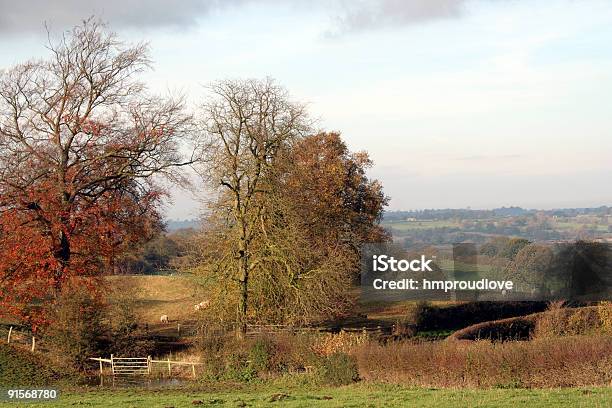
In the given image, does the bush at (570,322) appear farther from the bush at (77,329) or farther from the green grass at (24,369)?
the green grass at (24,369)

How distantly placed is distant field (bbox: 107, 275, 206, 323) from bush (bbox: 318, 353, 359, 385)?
514 inches

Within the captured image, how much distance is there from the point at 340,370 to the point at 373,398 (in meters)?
5.41

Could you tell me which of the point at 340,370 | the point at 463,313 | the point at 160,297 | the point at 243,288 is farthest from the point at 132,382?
the point at 160,297

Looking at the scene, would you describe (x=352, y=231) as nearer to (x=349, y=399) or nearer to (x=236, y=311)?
(x=236, y=311)

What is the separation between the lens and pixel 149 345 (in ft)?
112

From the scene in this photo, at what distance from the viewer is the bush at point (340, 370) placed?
24.0 meters

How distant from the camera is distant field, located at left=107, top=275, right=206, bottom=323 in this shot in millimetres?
40875

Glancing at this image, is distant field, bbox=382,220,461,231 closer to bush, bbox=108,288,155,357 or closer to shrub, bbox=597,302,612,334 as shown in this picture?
shrub, bbox=597,302,612,334

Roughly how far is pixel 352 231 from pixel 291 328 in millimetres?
18840

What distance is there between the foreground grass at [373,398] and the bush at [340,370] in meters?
1.22

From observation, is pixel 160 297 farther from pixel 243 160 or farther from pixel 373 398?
pixel 373 398

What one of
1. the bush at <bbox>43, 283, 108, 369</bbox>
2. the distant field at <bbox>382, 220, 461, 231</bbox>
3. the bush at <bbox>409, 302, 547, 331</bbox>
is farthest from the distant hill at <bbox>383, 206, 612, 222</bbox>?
the bush at <bbox>43, 283, 108, 369</bbox>

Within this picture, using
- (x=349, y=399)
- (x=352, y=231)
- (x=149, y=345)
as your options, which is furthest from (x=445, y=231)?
(x=349, y=399)

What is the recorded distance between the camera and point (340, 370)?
79.2 feet
